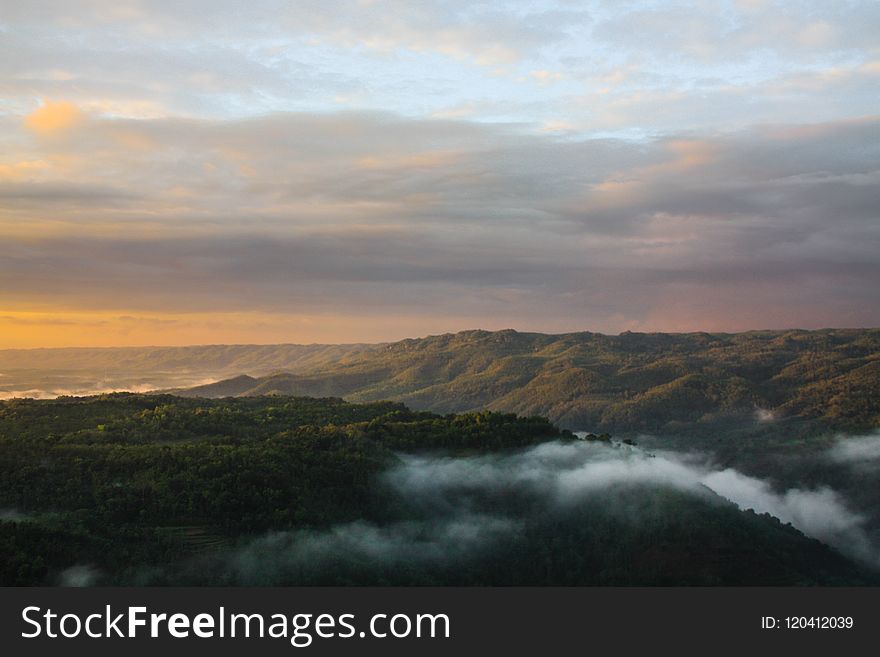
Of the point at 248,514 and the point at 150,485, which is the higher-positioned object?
the point at 150,485

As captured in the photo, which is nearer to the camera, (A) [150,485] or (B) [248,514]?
(A) [150,485]

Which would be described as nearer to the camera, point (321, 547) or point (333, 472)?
point (321, 547)

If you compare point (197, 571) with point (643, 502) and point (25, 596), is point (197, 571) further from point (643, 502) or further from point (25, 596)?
point (643, 502)

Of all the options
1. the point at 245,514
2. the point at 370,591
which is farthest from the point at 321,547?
the point at 370,591

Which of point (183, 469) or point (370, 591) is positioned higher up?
point (183, 469)

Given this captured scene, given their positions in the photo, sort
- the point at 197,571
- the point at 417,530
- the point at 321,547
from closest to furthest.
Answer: the point at 197,571
the point at 321,547
the point at 417,530

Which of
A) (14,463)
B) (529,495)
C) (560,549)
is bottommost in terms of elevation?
(560,549)

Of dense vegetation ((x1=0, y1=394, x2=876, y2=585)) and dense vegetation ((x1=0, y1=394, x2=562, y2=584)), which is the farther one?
dense vegetation ((x1=0, y1=394, x2=876, y2=585))

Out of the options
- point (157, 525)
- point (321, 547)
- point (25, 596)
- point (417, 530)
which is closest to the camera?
point (25, 596)

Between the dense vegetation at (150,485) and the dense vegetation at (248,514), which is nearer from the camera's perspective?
the dense vegetation at (150,485)
